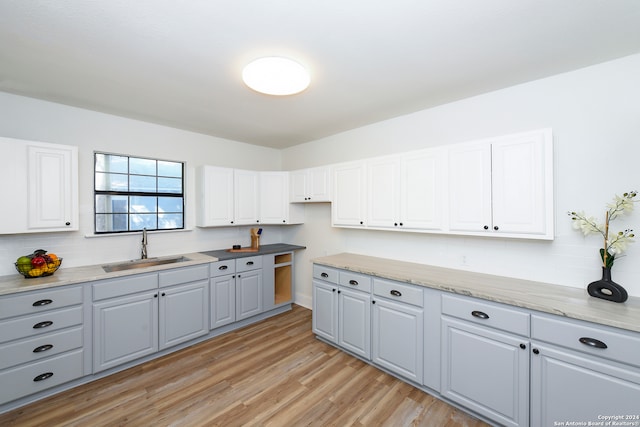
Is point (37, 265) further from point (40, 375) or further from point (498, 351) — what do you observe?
point (498, 351)

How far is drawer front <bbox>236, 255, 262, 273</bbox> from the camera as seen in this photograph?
3381mm

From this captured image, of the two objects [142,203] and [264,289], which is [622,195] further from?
[142,203]

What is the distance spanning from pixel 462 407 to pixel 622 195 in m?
1.92

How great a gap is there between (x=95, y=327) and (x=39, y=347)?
0.35 meters

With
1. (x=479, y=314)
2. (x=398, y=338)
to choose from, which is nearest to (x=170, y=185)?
(x=398, y=338)

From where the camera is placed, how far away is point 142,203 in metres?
3.22

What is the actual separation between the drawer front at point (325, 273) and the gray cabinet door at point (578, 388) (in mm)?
1717

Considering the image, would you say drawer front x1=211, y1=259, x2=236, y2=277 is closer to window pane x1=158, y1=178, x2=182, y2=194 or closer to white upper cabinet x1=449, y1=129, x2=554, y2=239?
window pane x1=158, y1=178, x2=182, y2=194

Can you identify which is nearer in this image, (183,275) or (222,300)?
(183,275)

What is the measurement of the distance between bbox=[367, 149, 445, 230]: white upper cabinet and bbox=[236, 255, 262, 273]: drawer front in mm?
1631

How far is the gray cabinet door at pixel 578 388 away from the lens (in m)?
1.41

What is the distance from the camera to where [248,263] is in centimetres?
348

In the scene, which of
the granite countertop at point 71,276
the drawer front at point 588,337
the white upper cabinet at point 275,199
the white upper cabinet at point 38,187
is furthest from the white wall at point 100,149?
the drawer front at point 588,337

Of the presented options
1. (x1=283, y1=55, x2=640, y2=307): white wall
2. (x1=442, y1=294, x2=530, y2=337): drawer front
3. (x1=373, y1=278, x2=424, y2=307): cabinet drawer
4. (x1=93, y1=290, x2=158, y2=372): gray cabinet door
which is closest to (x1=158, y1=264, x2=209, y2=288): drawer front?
(x1=93, y1=290, x2=158, y2=372): gray cabinet door
